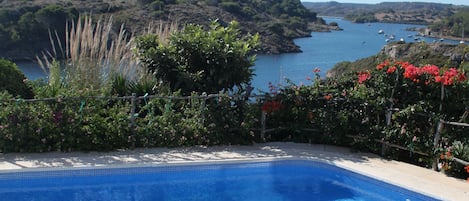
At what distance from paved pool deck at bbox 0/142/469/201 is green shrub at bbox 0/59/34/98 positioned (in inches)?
53.7

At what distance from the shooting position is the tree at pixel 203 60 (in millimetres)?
5668

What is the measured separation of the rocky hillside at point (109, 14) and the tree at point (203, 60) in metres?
26.1

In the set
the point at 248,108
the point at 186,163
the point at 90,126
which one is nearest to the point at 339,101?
the point at 248,108

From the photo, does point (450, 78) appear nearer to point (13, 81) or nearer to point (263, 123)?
point (263, 123)

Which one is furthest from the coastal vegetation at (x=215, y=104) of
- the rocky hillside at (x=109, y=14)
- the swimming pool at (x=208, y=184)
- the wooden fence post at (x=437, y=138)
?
the rocky hillside at (x=109, y=14)

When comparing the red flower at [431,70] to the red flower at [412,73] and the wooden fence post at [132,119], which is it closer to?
the red flower at [412,73]

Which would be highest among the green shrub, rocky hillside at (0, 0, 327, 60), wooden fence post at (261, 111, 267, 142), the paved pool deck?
rocky hillside at (0, 0, 327, 60)

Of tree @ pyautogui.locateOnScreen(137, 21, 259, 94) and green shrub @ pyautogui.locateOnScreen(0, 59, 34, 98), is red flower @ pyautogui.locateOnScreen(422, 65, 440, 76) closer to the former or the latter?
tree @ pyautogui.locateOnScreen(137, 21, 259, 94)

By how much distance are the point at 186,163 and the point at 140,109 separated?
1.05 metres

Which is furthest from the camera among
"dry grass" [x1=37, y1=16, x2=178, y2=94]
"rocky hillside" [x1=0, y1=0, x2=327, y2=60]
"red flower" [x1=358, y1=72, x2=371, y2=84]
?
"rocky hillside" [x1=0, y1=0, x2=327, y2=60]

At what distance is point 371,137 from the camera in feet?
17.0

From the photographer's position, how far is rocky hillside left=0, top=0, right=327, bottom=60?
40.3 meters

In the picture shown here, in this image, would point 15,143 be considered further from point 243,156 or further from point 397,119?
point 397,119

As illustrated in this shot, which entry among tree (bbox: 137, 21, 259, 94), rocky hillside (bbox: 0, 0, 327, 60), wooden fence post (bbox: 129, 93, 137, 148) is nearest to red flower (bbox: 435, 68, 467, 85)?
tree (bbox: 137, 21, 259, 94)
